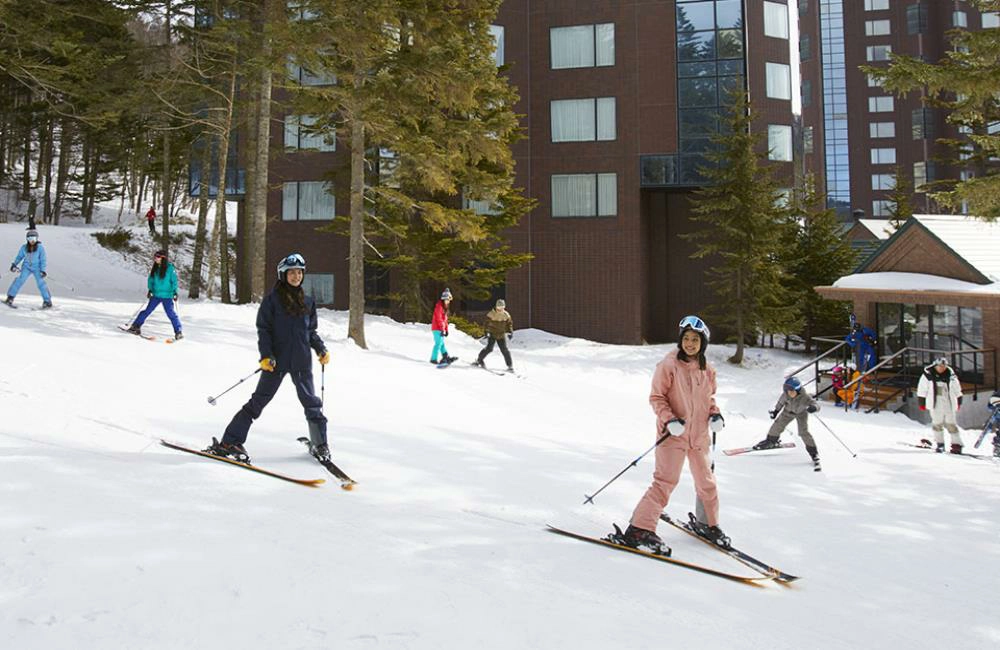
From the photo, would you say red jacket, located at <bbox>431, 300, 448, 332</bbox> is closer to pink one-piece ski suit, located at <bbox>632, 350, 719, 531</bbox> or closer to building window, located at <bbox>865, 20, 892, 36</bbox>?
pink one-piece ski suit, located at <bbox>632, 350, 719, 531</bbox>

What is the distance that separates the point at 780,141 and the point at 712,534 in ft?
94.7

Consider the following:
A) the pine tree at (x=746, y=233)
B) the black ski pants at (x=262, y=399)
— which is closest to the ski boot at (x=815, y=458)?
the black ski pants at (x=262, y=399)

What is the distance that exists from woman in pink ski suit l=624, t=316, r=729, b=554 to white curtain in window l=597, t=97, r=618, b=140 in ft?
84.3

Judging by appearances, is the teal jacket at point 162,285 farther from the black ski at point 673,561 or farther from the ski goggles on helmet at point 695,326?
the ski goggles on helmet at point 695,326

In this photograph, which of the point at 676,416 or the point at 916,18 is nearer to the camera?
the point at 676,416

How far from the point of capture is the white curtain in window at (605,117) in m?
29.7

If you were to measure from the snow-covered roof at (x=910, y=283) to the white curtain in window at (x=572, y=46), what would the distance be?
553 inches

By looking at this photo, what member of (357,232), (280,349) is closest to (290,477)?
(280,349)

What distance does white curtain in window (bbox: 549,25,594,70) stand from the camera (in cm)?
2994

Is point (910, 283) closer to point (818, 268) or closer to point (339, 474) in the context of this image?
point (818, 268)

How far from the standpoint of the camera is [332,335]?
54.2 ft

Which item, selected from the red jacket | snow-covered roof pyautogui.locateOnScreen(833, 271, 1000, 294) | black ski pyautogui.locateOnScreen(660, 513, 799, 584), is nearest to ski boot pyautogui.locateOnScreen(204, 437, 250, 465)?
black ski pyautogui.locateOnScreen(660, 513, 799, 584)

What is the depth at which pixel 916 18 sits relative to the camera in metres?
74.1

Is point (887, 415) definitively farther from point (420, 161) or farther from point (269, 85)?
point (269, 85)
